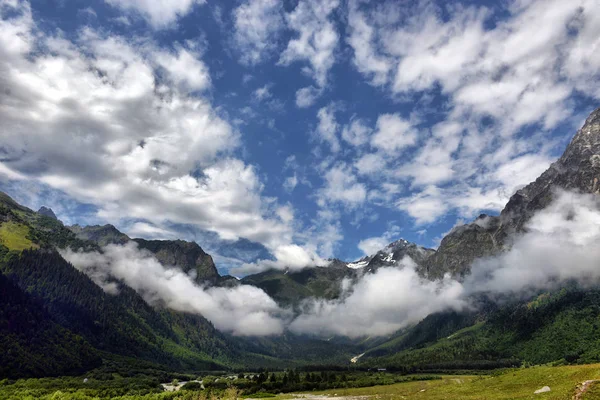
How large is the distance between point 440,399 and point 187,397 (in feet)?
224

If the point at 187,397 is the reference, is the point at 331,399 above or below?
below

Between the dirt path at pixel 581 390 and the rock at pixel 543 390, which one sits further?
the rock at pixel 543 390

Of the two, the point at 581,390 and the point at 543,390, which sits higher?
the point at 581,390

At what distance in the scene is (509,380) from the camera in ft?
291

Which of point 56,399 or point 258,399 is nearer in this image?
point 56,399

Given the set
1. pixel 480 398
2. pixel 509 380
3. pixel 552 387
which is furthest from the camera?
pixel 509 380

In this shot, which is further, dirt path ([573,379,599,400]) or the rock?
the rock

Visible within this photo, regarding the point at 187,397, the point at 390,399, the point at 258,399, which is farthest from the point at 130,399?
the point at 258,399

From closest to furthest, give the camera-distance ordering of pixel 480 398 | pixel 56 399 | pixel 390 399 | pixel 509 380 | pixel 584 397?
pixel 584 397 < pixel 480 398 < pixel 56 399 < pixel 509 380 < pixel 390 399

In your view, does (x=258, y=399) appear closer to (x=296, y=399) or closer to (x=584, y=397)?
(x=296, y=399)

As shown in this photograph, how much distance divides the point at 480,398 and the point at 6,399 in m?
115

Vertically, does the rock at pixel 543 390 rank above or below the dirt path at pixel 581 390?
below

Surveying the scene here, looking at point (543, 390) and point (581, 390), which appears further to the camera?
point (543, 390)

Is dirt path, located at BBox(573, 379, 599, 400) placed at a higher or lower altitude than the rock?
higher
